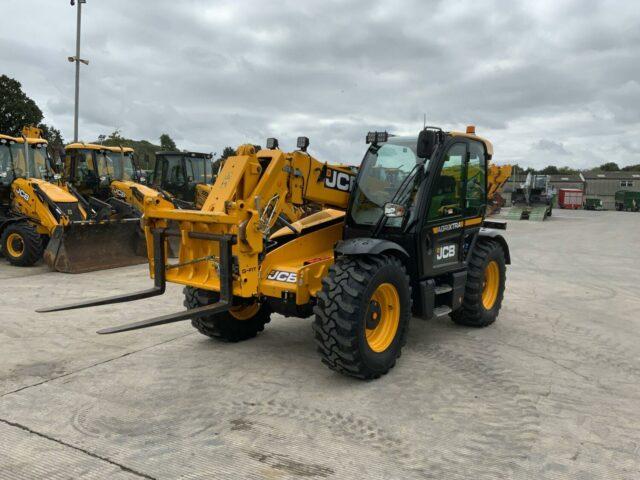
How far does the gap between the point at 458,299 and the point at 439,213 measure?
3.38ft

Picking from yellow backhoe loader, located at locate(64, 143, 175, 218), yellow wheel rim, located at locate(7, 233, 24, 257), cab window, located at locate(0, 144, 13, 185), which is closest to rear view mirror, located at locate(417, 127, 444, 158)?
yellow wheel rim, located at locate(7, 233, 24, 257)

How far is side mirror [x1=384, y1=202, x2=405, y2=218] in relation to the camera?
4676 millimetres

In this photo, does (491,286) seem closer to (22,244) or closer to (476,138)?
(476,138)

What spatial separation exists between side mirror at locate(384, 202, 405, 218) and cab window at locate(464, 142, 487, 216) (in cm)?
116

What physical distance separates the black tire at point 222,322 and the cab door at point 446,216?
1.75 meters

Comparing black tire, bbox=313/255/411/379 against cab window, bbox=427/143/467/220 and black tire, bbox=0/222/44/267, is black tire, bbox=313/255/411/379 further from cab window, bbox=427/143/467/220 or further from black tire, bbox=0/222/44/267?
black tire, bbox=0/222/44/267

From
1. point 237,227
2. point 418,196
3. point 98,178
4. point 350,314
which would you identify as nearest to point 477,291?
point 418,196

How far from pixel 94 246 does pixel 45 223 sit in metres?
1.18

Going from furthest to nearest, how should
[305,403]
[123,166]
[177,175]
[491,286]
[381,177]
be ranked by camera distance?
[177,175] < [123,166] < [491,286] < [381,177] < [305,403]

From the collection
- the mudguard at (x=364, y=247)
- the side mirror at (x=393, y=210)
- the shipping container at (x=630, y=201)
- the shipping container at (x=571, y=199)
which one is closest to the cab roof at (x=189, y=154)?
the side mirror at (x=393, y=210)

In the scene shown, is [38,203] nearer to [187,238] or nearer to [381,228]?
[187,238]

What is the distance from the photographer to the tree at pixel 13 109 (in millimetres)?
40906

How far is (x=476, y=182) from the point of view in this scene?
5.77 metres

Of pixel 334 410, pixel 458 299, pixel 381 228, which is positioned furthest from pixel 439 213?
pixel 334 410
